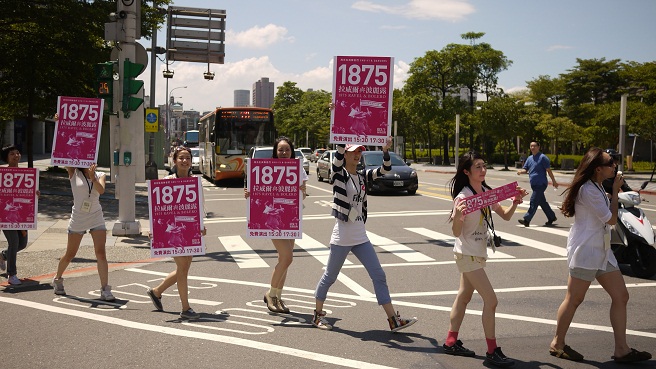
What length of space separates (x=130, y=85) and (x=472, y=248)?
9.06 meters

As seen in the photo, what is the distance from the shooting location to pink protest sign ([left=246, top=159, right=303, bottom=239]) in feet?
23.8

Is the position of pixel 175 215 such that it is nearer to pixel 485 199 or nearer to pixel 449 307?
pixel 449 307

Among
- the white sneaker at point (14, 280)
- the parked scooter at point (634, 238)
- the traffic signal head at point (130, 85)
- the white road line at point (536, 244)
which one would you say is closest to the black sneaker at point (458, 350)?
the parked scooter at point (634, 238)

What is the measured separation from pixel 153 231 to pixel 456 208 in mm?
3406

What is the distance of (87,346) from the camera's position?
5836 millimetres

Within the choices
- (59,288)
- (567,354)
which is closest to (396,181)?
(59,288)

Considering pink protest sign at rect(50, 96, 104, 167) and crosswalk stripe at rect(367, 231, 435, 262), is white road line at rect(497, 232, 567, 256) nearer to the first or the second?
crosswalk stripe at rect(367, 231, 435, 262)

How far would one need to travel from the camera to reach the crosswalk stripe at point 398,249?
10.9 m

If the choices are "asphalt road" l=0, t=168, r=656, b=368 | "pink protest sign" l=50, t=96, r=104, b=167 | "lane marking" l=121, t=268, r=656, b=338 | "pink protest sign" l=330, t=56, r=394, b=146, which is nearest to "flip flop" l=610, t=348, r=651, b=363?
"asphalt road" l=0, t=168, r=656, b=368

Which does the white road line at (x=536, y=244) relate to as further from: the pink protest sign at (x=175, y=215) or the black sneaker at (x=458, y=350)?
the pink protest sign at (x=175, y=215)

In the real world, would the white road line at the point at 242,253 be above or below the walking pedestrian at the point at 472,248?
below

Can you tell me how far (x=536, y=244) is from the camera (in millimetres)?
12320

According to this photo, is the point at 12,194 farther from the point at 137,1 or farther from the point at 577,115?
the point at 577,115

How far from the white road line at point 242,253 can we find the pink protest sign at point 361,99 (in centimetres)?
323
